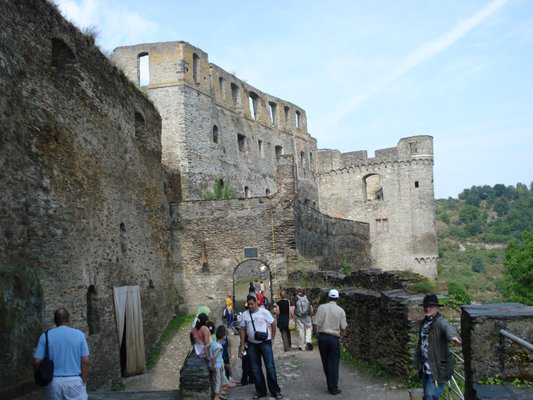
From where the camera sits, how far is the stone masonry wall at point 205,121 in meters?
31.5

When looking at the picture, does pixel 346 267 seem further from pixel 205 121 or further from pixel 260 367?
pixel 260 367

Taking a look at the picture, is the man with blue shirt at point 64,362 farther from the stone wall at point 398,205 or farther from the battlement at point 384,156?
the battlement at point 384,156

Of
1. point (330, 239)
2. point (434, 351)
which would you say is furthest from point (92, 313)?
point (330, 239)

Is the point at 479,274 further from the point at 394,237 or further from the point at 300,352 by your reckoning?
the point at 300,352

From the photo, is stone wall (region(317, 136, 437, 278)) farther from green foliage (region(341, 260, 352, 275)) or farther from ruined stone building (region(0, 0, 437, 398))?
green foliage (region(341, 260, 352, 275))

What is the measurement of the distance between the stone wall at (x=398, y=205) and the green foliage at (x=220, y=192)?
13.9 meters

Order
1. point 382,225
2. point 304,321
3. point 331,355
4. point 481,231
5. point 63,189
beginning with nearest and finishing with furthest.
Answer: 1. point 331,355
2. point 63,189
3. point 304,321
4. point 382,225
5. point 481,231

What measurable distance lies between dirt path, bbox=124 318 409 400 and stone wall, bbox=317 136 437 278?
91.2ft

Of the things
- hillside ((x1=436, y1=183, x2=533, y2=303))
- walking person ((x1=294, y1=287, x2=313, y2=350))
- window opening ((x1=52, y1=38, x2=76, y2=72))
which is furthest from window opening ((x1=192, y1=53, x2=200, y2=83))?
hillside ((x1=436, y1=183, x2=533, y2=303))

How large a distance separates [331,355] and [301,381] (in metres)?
1.65

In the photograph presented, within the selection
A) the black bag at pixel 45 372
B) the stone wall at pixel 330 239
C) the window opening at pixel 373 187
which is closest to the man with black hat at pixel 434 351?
Result: the black bag at pixel 45 372

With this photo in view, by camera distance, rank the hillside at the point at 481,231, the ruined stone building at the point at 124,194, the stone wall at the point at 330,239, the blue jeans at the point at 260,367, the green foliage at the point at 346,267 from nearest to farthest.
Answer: the blue jeans at the point at 260,367 < the ruined stone building at the point at 124,194 < the stone wall at the point at 330,239 < the green foliage at the point at 346,267 < the hillside at the point at 481,231

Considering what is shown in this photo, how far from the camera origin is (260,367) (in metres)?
8.89

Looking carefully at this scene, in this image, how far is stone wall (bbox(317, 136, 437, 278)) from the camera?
140 feet
